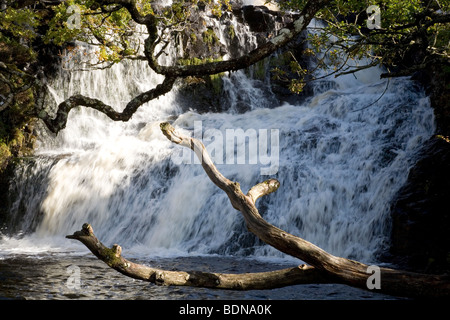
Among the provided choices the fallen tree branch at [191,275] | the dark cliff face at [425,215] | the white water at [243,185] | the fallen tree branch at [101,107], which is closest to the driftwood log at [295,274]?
the fallen tree branch at [191,275]

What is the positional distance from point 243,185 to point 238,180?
1.21ft

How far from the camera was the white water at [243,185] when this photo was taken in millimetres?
11781

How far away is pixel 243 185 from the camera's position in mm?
13508

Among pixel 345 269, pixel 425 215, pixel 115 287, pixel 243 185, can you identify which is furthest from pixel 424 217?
pixel 115 287

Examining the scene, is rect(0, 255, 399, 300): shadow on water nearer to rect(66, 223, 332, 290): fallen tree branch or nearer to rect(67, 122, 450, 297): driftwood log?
rect(66, 223, 332, 290): fallen tree branch

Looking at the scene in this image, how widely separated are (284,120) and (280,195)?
16.8 ft

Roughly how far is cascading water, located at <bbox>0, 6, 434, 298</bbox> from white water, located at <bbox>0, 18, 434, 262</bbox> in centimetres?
3

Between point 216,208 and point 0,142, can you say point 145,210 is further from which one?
point 0,142

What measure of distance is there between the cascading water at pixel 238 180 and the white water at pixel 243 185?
33mm

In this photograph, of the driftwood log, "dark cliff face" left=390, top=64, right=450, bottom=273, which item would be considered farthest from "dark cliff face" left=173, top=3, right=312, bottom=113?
the driftwood log

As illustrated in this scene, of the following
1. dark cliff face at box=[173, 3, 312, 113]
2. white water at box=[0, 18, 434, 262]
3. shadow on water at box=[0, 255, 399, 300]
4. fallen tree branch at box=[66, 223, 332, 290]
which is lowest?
shadow on water at box=[0, 255, 399, 300]

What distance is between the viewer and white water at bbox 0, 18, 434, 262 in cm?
1178

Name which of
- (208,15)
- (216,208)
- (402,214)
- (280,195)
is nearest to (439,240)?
(402,214)
